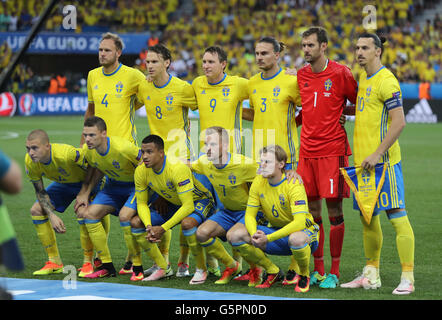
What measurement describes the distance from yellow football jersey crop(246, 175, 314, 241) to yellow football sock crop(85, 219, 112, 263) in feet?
5.05

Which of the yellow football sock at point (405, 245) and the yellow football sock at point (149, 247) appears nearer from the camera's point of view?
the yellow football sock at point (405, 245)

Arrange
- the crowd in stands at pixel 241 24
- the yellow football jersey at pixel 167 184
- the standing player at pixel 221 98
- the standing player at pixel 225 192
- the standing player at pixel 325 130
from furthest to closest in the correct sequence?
the crowd in stands at pixel 241 24, the standing player at pixel 221 98, the yellow football jersey at pixel 167 184, the standing player at pixel 225 192, the standing player at pixel 325 130

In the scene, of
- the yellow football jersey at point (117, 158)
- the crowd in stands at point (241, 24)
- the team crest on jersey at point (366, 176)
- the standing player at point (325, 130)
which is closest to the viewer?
the team crest on jersey at point (366, 176)

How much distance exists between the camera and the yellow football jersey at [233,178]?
22.5 feet

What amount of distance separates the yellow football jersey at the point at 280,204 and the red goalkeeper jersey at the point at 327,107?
490 millimetres

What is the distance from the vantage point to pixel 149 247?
7.06 meters

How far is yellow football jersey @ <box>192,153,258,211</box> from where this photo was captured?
6.86 m

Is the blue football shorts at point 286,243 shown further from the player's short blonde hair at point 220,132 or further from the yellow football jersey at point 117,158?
the yellow football jersey at point 117,158

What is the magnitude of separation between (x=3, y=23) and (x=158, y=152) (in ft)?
91.9

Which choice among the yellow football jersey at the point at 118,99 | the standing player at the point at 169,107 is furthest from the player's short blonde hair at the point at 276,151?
the yellow football jersey at the point at 118,99

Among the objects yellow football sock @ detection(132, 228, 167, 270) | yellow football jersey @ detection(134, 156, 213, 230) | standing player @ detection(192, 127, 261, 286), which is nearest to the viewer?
standing player @ detection(192, 127, 261, 286)

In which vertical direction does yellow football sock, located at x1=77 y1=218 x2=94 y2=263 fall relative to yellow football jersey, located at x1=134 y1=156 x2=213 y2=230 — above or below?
below

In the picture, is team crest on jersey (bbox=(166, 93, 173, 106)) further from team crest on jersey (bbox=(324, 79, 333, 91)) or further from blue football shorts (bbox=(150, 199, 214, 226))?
team crest on jersey (bbox=(324, 79, 333, 91))

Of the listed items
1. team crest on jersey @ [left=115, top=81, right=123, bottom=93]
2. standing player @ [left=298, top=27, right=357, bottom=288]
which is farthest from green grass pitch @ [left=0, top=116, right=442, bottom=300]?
team crest on jersey @ [left=115, top=81, right=123, bottom=93]
